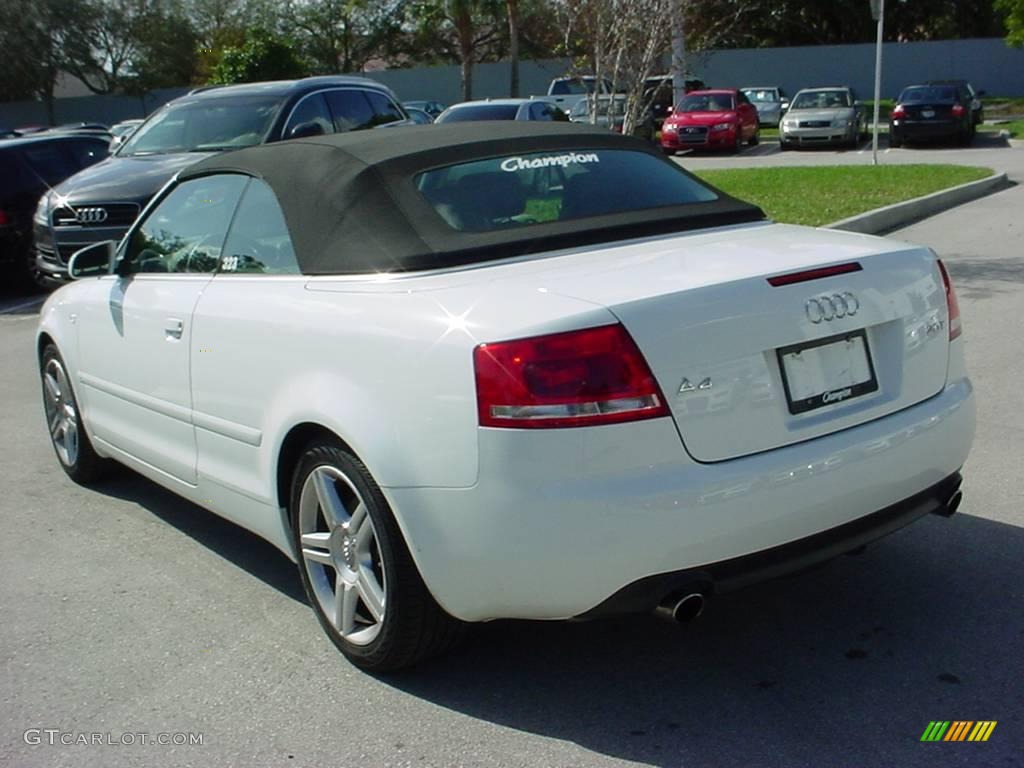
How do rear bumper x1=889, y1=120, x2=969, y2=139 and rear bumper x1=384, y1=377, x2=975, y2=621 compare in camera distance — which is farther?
rear bumper x1=889, y1=120, x2=969, y2=139

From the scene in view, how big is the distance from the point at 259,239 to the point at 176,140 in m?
8.04

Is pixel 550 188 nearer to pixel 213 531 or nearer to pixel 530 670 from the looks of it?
pixel 530 670

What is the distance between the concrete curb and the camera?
13180 mm

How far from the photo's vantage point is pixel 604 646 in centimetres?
398

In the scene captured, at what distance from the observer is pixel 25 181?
45.9 feet

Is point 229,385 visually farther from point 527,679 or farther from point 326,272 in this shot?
point 527,679

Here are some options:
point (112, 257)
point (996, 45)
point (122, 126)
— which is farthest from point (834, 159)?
point (996, 45)

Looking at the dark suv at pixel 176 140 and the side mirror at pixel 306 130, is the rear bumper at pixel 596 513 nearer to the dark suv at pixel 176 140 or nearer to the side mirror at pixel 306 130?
the side mirror at pixel 306 130

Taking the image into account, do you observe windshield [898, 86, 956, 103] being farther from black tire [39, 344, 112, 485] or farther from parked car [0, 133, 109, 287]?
black tire [39, 344, 112, 485]

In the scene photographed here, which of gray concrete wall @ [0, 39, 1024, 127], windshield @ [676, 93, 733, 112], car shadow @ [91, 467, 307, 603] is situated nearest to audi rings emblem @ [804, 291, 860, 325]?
car shadow @ [91, 467, 307, 603]

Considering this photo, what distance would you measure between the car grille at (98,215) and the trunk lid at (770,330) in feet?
27.8

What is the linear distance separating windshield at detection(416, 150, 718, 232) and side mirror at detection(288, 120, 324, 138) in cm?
679

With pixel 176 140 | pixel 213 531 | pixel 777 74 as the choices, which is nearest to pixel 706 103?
pixel 176 140

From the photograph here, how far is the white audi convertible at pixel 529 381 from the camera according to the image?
3184 mm
